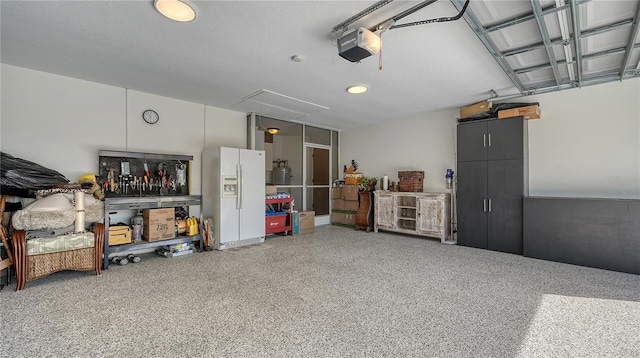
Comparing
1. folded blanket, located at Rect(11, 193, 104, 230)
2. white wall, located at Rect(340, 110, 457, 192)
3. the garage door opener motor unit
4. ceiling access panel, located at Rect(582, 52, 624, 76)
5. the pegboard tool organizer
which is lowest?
folded blanket, located at Rect(11, 193, 104, 230)

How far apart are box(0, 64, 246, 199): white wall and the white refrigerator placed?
42 centimetres

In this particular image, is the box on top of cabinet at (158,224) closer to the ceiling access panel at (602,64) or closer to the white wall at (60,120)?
the white wall at (60,120)

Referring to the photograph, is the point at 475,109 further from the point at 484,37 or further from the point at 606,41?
the point at 484,37

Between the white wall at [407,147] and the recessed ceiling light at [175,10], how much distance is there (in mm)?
5012

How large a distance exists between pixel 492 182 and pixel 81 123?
6607mm

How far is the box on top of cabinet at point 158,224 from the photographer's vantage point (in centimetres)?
417

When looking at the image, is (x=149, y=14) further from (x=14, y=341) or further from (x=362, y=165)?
(x=362, y=165)

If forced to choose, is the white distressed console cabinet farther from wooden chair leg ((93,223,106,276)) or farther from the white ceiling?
wooden chair leg ((93,223,106,276))

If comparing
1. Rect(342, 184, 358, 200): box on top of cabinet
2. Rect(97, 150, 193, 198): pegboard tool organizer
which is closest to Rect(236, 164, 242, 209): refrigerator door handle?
Rect(97, 150, 193, 198): pegboard tool organizer

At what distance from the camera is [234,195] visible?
4949mm

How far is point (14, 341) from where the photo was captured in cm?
201

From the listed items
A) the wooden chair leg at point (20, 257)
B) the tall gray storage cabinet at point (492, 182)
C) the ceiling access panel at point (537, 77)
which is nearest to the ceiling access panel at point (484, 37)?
the ceiling access panel at point (537, 77)

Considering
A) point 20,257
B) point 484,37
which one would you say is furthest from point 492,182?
point 20,257

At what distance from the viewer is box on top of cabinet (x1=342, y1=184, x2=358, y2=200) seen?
6.94 m
